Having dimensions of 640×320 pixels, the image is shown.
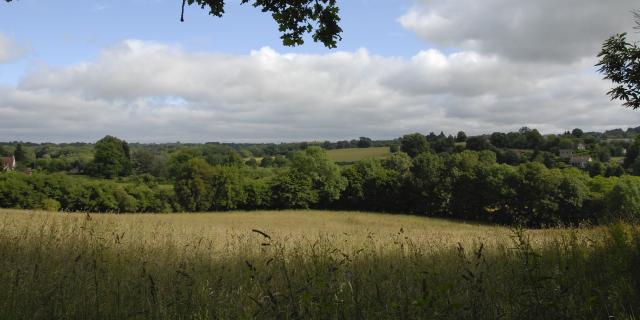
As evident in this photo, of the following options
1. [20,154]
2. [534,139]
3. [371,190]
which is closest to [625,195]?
[371,190]

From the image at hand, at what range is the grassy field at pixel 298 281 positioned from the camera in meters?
3.91

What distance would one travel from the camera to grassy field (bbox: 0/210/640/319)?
3.91m

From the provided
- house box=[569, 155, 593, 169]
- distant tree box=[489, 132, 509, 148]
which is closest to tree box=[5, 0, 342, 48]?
house box=[569, 155, 593, 169]

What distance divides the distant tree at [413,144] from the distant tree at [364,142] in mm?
31069

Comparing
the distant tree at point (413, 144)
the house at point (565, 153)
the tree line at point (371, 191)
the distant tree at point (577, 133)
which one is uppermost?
the distant tree at point (577, 133)

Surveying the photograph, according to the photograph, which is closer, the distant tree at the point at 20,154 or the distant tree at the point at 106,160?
the distant tree at the point at 106,160

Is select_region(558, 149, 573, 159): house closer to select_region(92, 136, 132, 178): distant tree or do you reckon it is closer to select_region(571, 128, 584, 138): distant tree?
select_region(571, 128, 584, 138): distant tree

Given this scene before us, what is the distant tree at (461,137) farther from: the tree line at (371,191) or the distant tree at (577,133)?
the tree line at (371,191)

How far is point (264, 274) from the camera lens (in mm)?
6168

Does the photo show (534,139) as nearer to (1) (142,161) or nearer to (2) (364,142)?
(2) (364,142)

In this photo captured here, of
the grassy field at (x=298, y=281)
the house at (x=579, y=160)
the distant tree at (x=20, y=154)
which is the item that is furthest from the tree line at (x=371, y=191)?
the distant tree at (x=20, y=154)

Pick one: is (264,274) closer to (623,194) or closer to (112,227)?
(112,227)

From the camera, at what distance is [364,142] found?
15562 centimetres

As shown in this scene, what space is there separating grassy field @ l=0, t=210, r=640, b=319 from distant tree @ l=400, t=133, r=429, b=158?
4280 inches
